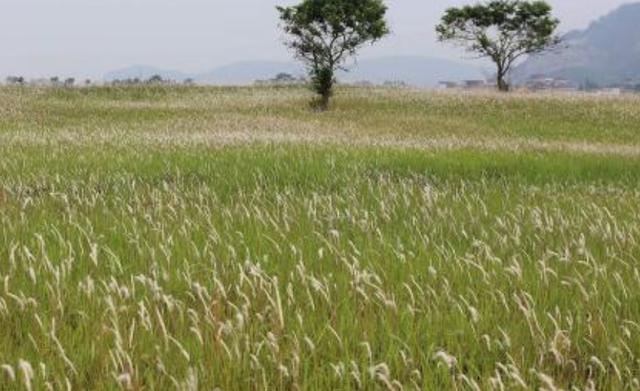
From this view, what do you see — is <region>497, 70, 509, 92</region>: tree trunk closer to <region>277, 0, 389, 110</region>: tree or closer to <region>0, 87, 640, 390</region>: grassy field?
<region>277, 0, 389, 110</region>: tree

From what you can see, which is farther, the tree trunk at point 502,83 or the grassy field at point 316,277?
the tree trunk at point 502,83

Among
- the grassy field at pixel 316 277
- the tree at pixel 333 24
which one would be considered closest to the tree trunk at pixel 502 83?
the tree at pixel 333 24

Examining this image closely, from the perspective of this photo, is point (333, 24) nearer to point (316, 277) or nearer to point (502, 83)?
point (502, 83)

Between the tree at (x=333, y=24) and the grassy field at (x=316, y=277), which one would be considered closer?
the grassy field at (x=316, y=277)

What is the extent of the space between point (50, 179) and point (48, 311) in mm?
7446

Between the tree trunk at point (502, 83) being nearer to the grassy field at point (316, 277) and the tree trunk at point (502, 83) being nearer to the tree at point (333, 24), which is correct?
the tree at point (333, 24)

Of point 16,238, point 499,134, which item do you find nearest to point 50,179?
point 16,238

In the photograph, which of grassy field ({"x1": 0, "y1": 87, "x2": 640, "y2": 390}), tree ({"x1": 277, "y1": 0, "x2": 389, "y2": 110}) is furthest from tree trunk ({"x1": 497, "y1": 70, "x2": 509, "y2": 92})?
grassy field ({"x1": 0, "y1": 87, "x2": 640, "y2": 390})

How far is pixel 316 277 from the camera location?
17.6ft

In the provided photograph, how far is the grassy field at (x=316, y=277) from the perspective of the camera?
11.7 feet

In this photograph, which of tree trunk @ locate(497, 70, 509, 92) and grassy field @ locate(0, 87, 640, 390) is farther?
tree trunk @ locate(497, 70, 509, 92)

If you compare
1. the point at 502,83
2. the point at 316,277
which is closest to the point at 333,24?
the point at 502,83

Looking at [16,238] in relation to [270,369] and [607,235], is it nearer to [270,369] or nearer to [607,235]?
[270,369]

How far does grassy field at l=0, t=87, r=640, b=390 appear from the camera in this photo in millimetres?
3553
